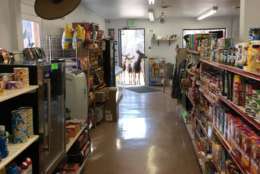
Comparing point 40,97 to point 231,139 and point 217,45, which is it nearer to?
point 231,139

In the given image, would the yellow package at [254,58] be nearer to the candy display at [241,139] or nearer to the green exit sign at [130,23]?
the candy display at [241,139]

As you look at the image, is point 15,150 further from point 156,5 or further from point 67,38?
point 156,5

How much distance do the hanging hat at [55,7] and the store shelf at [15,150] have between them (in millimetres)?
1183

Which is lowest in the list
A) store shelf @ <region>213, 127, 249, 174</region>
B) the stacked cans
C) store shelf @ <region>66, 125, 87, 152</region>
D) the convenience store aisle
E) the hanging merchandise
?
the convenience store aisle

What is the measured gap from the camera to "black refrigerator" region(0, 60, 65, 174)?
2.42 m

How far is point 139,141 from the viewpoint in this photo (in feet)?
18.0

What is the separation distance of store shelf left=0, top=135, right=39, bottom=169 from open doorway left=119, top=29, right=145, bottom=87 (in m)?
10.6

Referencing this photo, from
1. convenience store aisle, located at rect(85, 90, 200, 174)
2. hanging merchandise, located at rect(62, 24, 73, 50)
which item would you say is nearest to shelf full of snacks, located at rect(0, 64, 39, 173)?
convenience store aisle, located at rect(85, 90, 200, 174)

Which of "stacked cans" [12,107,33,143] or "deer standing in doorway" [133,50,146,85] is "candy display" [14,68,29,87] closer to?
"stacked cans" [12,107,33,143]

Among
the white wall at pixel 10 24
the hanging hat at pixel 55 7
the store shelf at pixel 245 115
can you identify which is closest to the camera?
the store shelf at pixel 245 115

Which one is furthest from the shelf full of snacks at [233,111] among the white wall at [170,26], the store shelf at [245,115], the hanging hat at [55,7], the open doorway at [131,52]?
the open doorway at [131,52]

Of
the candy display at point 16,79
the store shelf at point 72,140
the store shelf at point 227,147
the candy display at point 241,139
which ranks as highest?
the candy display at point 16,79

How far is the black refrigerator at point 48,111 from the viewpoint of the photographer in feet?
7.95

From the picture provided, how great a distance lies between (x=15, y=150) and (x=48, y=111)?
636mm
